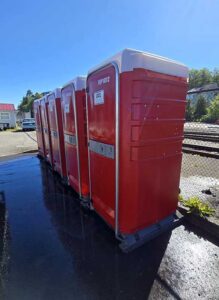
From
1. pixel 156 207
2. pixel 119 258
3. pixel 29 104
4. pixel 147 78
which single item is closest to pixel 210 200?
pixel 156 207

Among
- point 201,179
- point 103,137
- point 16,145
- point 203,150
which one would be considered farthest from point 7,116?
point 103,137

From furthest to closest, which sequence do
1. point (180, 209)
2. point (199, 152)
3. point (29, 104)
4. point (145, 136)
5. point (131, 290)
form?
point (29, 104)
point (199, 152)
point (180, 209)
point (145, 136)
point (131, 290)

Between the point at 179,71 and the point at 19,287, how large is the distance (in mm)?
2758

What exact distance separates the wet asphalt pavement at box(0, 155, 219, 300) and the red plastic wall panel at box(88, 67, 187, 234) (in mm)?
319

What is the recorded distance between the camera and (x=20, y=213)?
3.14m

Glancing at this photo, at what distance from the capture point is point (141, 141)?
6.45 ft

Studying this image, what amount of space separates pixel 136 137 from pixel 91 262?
1420mm

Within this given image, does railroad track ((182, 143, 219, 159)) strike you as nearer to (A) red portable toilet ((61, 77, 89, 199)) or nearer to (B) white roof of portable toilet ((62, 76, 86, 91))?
(A) red portable toilet ((61, 77, 89, 199))

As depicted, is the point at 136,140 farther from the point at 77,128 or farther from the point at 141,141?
the point at 77,128

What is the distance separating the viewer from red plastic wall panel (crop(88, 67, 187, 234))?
→ 6.20ft

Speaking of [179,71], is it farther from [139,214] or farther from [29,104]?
[29,104]

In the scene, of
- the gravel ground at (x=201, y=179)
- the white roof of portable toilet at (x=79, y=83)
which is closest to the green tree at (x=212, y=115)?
the gravel ground at (x=201, y=179)

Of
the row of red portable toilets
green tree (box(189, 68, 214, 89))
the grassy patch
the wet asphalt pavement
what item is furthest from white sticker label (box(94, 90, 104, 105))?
green tree (box(189, 68, 214, 89))

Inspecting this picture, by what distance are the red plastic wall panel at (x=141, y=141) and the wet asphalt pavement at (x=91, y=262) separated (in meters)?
0.32
